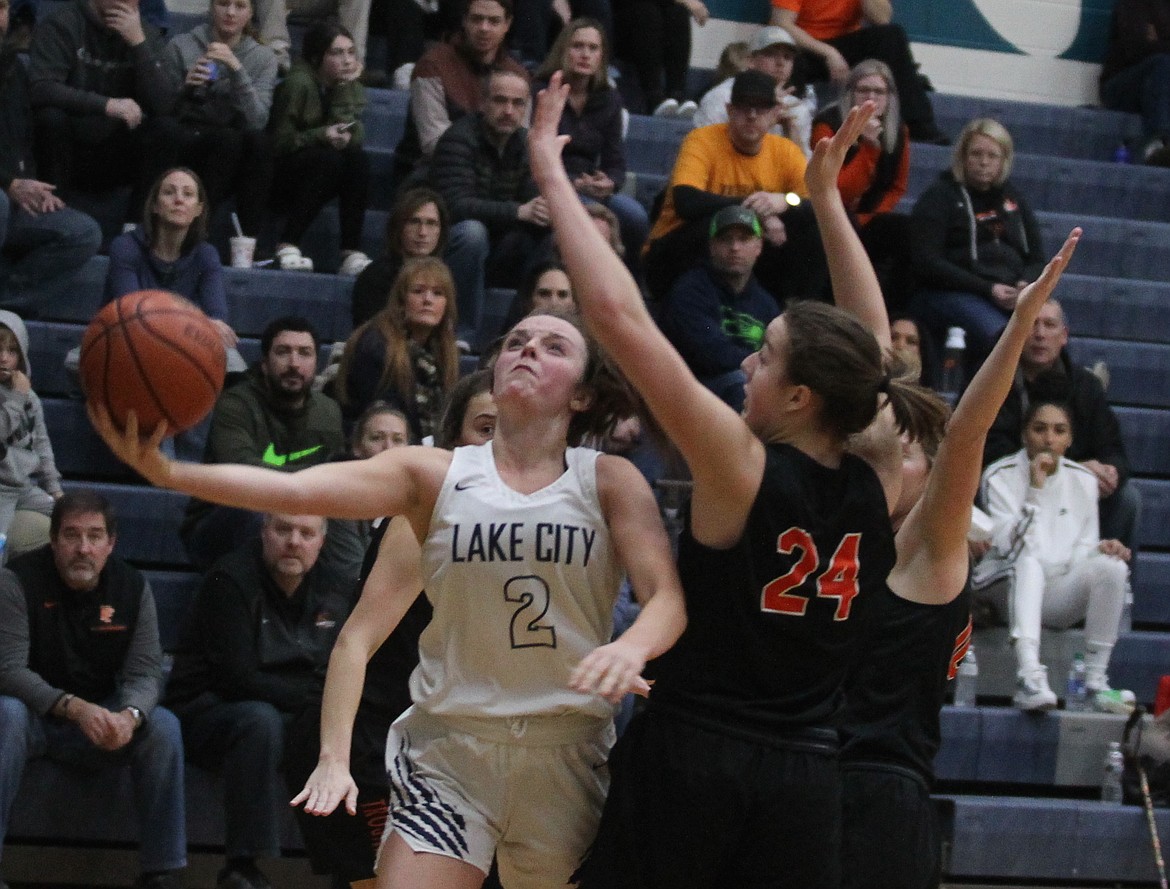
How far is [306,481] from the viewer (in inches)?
130

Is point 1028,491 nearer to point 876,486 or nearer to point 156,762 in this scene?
Answer: point 156,762

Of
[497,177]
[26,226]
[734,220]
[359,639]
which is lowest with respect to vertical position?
[359,639]

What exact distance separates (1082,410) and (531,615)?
5.48 m

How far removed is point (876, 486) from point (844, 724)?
54cm

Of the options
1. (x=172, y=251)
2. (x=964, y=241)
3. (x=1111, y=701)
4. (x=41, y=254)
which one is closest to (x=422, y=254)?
(x=172, y=251)

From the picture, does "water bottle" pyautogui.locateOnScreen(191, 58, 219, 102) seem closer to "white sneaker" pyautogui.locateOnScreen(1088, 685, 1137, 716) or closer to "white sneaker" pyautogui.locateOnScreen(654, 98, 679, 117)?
"white sneaker" pyautogui.locateOnScreen(654, 98, 679, 117)

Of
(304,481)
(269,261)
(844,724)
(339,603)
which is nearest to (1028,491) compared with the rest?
(339,603)

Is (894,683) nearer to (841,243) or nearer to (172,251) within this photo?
(841,243)

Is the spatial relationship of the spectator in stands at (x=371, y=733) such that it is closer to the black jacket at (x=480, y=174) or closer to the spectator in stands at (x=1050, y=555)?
the spectator in stands at (x=1050, y=555)

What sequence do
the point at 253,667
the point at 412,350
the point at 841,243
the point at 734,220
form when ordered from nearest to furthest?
the point at 841,243
the point at 253,667
the point at 412,350
the point at 734,220

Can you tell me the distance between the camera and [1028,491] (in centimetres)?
795

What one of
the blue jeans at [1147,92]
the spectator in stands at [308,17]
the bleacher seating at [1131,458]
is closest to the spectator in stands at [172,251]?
the bleacher seating at [1131,458]

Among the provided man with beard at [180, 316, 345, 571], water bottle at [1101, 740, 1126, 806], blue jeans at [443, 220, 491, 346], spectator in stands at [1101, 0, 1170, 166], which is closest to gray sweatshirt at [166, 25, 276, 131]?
blue jeans at [443, 220, 491, 346]

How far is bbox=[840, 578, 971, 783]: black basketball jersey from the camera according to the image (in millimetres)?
3684
